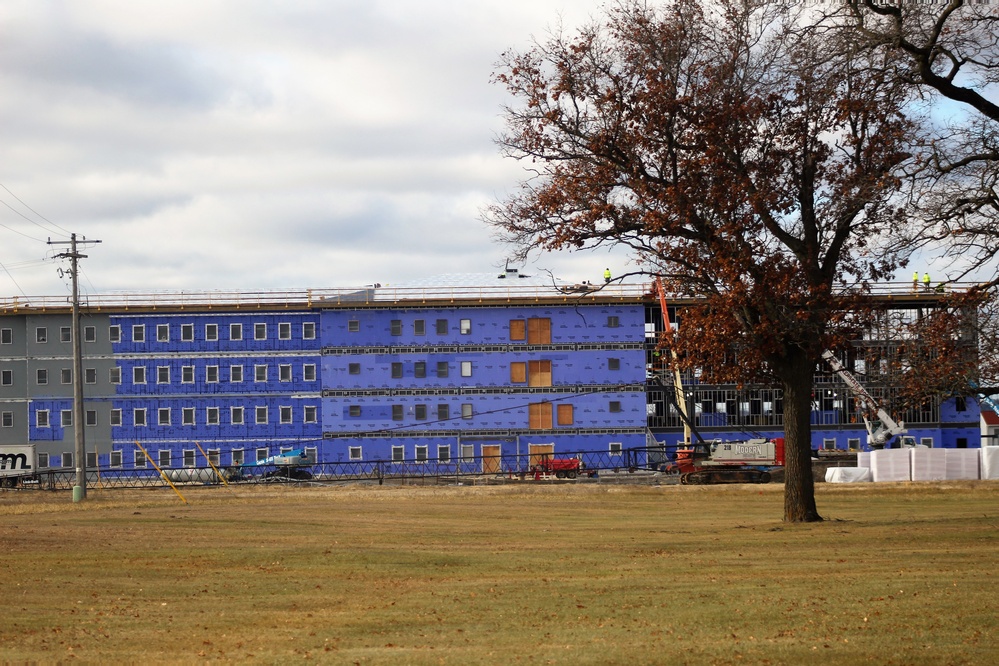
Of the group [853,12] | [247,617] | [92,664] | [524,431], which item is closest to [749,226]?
[853,12]

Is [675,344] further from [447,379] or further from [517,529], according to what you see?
[447,379]

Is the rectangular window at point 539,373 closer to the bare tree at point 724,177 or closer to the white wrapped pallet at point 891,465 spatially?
the white wrapped pallet at point 891,465

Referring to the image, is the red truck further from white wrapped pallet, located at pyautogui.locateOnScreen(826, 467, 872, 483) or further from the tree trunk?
the tree trunk

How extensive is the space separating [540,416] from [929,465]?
29634 millimetres

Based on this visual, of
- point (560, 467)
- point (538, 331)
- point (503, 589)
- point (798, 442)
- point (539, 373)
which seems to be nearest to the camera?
point (503, 589)

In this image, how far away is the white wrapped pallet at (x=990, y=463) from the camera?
6028 cm

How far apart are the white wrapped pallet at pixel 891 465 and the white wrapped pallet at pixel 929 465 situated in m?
0.34

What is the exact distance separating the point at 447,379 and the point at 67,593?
65.2 m

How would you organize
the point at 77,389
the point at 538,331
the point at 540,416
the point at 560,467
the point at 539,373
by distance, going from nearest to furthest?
1. the point at 77,389
2. the point at 560,467
3. the point at 540,416
4. the point at 539,373
5. the point at 538,331

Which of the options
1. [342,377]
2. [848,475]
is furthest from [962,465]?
[342,377]

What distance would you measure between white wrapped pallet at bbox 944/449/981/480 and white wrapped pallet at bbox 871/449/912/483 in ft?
6.26

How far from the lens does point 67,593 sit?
63.8 ft

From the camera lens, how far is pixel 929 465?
60.8 meters

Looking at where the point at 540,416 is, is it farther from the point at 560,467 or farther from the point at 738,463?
the point at 738,463
